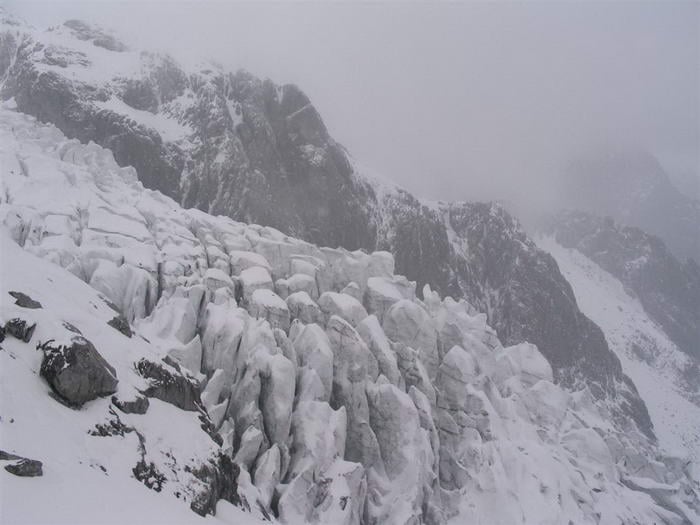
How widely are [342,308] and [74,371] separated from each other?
4122cm

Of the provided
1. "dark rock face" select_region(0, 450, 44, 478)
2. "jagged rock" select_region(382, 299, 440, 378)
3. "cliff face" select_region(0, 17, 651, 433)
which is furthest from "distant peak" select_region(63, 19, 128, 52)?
"dark rock face" select_region(0, 450, 44, 478)

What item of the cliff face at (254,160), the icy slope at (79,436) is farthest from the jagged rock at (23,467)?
the cliff face at (254,160)

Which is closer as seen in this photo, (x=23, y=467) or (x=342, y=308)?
(x=23, y=467)

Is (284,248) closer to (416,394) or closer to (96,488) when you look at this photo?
(416,394)

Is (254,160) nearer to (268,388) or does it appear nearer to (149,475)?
(268,388)

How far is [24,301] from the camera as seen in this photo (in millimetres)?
24328

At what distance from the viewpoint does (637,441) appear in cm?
9969

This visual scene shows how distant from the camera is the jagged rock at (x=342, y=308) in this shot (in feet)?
203

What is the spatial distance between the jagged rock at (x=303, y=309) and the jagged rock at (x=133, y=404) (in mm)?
32678

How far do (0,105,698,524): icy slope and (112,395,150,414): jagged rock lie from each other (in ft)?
0.56

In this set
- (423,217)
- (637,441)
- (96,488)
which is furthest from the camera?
(423,217)

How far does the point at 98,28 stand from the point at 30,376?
153 metres

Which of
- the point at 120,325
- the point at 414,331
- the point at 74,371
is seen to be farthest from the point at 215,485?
the point at 414,331

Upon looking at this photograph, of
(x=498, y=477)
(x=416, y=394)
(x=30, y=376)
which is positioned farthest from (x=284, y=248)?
(x=30, y=376)
